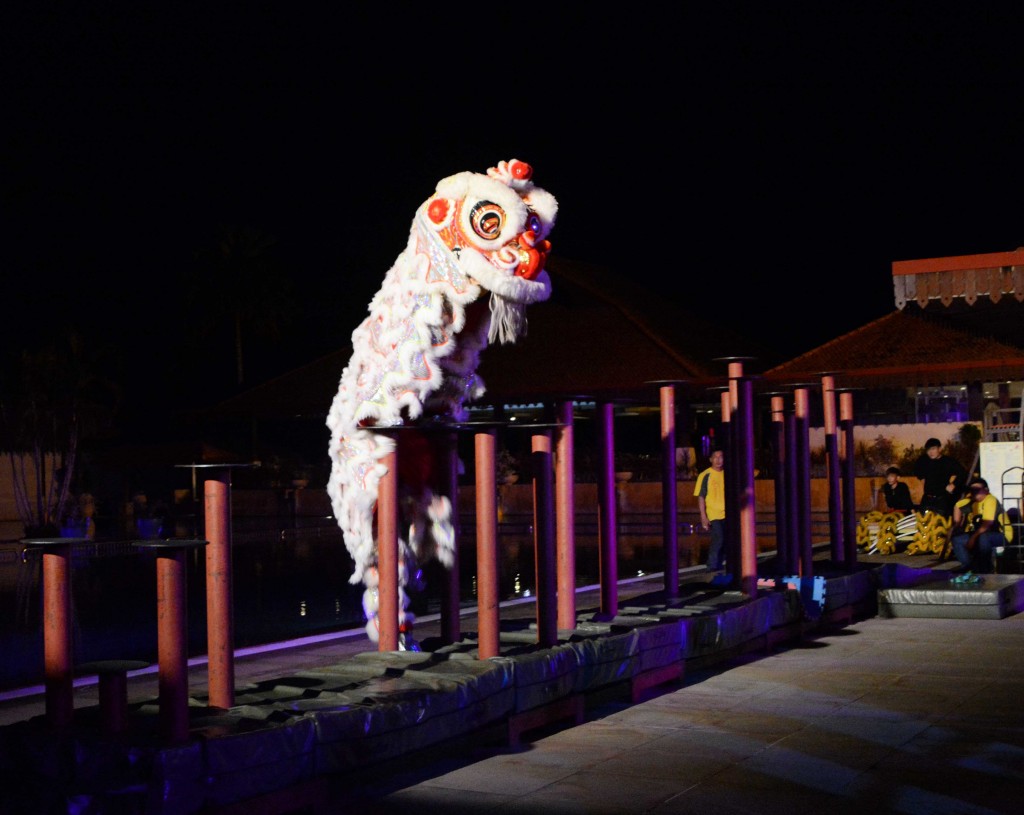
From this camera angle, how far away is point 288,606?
12.6m

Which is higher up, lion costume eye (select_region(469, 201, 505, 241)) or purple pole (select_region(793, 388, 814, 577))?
lion costume eye (select_region(469, 201, 505, 241))

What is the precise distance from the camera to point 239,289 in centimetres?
4547

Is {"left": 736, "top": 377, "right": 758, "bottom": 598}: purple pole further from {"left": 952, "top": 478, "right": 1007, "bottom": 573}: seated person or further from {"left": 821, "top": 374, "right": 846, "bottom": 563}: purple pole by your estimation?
{"left": 952, "top": 478, "right": 1007, "bottom": 573}: seated person

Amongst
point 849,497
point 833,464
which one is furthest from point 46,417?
point 833,464

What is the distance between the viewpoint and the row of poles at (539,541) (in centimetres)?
418

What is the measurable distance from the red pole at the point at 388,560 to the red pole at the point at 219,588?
3.64 feet

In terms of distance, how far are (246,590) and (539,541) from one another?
934 cm

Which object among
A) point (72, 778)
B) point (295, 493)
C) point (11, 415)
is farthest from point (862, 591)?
point (11, 415)

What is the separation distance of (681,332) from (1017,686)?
23313 millimetres

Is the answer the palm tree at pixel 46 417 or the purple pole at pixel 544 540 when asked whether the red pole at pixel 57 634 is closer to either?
the purple pole at pixel 544 540

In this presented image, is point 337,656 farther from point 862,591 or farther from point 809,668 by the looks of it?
point 862,591

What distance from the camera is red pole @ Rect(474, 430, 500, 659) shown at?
555cm

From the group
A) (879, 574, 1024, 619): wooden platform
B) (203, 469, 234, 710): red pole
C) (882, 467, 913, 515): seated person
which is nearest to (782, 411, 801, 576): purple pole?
(879, 574, 1024, 619): wooden platform

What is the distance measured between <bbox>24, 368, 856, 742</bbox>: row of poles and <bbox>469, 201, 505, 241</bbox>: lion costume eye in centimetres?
98
